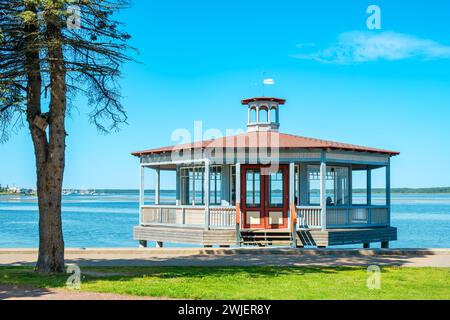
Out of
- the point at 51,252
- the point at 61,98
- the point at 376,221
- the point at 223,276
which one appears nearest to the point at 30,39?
the point at 61,98

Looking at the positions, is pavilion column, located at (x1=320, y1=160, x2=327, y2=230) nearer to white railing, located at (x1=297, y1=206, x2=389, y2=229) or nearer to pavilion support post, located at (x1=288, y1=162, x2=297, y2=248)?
white railing, located at (x1=297, y1=206, x2=389, y2=229)

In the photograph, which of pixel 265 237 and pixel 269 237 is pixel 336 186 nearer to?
pixel 269 237

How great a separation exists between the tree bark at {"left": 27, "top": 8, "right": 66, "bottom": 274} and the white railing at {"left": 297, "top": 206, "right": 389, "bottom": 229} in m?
9.61

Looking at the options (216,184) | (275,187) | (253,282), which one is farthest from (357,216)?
(253,282)

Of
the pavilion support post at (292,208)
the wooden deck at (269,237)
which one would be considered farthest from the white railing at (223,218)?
the pavilion support post at (292,208)

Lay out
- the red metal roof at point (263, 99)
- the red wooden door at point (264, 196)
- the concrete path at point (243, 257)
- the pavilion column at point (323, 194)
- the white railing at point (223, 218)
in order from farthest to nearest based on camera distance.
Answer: the red metal roof at point (263, 99) → the red wooden door at point (264, 196) → the white railing at point (223, 218) → the pavilion column at point (323, 194) → the concrete path at point (243, 257)

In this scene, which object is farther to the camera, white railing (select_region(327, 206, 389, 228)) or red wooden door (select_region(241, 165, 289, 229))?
red wooden door (select_region(241, 165, 289, 229))

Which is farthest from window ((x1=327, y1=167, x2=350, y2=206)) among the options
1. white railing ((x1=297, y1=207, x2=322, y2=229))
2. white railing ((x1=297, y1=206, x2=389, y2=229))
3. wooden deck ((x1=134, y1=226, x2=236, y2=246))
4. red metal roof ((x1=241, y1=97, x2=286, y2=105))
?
wooden deck ((x1=134, y1=226, x2=236, y2=246))

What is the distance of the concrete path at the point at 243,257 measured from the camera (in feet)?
54.7

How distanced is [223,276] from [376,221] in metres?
11.9

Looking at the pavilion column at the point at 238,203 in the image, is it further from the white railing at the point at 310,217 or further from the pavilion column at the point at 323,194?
the pavilion column at the point at 323,194

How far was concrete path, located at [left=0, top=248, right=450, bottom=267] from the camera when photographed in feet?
54.7

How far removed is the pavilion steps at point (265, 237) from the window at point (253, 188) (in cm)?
122

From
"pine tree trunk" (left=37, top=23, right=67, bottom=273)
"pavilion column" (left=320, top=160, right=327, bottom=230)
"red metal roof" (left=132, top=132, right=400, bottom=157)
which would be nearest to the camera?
"pine tree trunk" (left=37, top=23, right=67, bottom=273)
